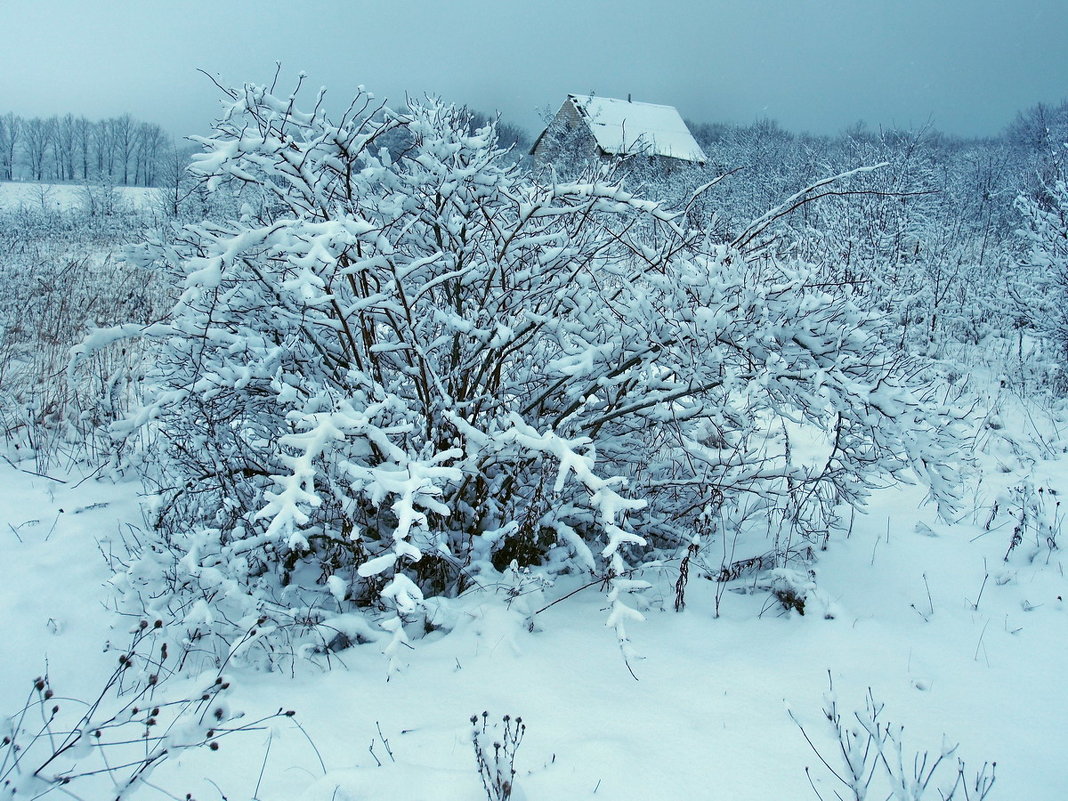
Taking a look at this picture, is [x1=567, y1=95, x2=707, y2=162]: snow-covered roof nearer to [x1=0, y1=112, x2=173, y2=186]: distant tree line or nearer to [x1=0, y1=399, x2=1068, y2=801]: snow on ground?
[x1=0, y1=399, x2=1068, y2=801]: snow on ground

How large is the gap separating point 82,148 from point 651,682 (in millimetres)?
115233

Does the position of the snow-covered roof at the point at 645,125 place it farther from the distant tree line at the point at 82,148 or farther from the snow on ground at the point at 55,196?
the distant tree line at the point at 82,148

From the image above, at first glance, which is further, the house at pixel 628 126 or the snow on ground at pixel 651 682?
the house at pixel 628 126

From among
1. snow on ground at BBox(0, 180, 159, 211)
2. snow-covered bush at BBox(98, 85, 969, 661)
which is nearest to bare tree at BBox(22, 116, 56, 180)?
snow on ground at BBox(0, 180, 159, 211)

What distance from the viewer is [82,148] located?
9062 centimetres

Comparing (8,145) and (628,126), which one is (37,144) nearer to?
(8,145)

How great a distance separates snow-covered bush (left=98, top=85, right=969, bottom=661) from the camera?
2.37 m

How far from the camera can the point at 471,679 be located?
2.41 metres

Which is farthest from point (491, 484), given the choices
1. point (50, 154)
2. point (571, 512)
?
point (50, 154)

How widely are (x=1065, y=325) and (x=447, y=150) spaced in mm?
7078

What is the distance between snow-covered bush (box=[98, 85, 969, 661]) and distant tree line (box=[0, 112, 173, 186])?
95.5m

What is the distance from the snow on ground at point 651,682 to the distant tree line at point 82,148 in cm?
9591

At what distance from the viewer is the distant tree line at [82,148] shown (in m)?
84.2

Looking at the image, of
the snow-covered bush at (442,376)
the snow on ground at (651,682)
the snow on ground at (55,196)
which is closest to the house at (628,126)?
the snow-covered bush at (442,376)
